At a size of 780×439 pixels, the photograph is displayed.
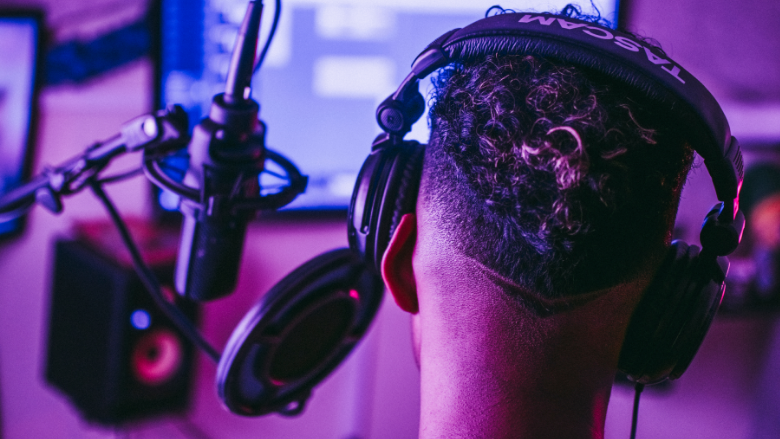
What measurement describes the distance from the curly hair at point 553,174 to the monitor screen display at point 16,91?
3.98 ft

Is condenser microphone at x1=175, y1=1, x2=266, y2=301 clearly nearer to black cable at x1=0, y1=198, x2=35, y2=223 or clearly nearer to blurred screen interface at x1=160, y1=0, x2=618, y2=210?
black cable at x1=0, y1=198, x2=35, y2=223

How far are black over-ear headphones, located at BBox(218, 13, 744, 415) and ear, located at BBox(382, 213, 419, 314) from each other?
1 centimetres

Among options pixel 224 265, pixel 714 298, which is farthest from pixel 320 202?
pixel 714 298

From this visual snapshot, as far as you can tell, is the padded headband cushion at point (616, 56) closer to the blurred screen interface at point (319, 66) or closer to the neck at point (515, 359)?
the neck at point (515, 359)

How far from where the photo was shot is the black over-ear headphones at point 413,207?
51cm

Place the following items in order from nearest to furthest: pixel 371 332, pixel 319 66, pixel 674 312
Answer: pixel 674 312, pixel 319 66, pixel 371 332

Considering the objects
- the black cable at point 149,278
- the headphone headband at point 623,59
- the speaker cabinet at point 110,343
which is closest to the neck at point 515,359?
the headphone headband at point 623,59

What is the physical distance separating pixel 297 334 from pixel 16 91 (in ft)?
3.58

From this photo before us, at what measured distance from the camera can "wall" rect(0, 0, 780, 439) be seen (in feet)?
5.00

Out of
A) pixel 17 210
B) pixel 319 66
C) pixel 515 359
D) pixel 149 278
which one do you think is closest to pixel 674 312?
pixel 515 359

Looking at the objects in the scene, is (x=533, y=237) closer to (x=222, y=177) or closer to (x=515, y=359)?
(x=515, y=359)

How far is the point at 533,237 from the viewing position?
556 millimetres

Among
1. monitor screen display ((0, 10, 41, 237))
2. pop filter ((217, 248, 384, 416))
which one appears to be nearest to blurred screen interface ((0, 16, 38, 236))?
monitor screen display ((0, 10, 41, 237))

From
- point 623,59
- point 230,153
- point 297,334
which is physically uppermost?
point 623,59
